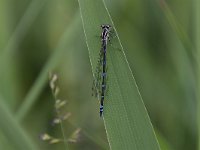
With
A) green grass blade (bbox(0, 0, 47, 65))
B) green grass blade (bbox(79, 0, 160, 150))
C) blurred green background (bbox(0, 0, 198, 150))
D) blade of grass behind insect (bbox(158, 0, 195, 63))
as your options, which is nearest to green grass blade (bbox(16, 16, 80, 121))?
blurred green background (bbox(0, 0, 198, 150))

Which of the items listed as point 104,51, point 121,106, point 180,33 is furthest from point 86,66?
point 121,106

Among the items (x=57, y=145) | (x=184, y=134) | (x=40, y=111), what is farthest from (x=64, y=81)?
(x=184, y=134)

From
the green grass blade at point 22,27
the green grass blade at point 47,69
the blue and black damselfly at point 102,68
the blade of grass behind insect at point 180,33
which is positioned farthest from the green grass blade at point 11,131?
the green grass blade at point 22,27

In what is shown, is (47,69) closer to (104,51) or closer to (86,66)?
(86,66)

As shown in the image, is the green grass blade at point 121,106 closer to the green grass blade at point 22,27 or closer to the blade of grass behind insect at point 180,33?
the blade of grass behind insect at point 180,33

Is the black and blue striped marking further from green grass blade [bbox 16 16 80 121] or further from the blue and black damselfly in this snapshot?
green grass blade [bbox 16 16 80 121]

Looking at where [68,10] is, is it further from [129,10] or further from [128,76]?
[128,76]
